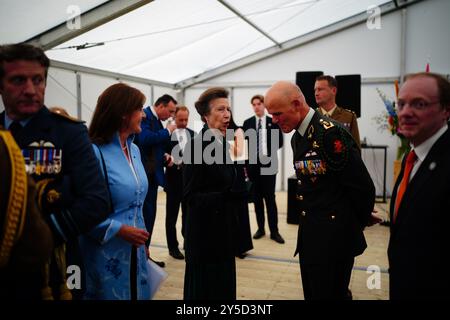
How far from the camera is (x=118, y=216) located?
159 cm

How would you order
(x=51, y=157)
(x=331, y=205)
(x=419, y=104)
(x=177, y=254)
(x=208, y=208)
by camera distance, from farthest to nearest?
1. (x=177, y=254)
2. (x=208, y=208)
3. (x=331, y=205)
4. (x=419, y=104)
5. (x=51, y=157)

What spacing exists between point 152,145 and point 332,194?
214 cm

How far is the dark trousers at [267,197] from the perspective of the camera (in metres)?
4.41

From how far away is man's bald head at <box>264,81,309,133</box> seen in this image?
73.6 inches

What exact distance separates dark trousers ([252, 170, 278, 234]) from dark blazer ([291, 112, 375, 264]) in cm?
255

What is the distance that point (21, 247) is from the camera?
95 centimetres

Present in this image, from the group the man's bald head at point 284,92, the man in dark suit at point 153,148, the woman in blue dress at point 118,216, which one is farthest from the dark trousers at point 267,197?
the woman in blue dress at point 118,216

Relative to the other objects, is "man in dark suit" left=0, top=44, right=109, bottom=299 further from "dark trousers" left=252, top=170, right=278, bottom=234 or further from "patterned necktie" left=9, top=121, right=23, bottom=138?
"dark trousers" left=252, top=170, right=278, bottom=234

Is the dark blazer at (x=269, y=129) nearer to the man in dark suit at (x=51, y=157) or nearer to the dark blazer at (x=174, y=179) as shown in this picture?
the dark blazer at (x=174, y=179)

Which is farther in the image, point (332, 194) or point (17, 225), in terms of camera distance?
point (332, 194)

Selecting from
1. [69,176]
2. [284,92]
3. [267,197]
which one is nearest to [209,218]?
[284,92]

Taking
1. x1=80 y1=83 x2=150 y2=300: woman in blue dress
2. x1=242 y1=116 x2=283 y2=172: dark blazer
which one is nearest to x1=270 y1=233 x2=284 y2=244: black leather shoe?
x1=242 y1=116 x2=283 y2=172: dark blazer

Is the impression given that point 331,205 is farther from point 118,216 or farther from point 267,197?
point 267,197

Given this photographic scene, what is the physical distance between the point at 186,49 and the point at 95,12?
2699 millimetres
